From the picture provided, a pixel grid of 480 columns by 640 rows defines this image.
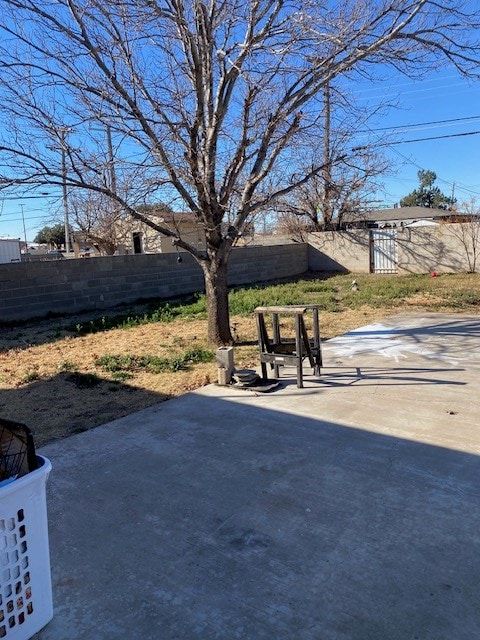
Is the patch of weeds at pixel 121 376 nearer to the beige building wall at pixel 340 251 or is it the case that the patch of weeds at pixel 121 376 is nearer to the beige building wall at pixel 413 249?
the beige building wall at pixel 413 249

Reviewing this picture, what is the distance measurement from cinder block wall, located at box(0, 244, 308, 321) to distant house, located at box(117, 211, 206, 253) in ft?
3.22

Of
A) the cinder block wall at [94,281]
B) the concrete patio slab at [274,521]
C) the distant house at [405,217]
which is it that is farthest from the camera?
the distant house at [405,217]

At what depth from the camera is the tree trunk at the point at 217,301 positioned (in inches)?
297

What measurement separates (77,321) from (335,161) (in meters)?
6.45

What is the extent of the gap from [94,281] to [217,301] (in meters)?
5.76

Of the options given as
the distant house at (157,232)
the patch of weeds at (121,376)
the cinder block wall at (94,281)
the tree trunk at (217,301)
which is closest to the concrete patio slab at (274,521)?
the patch of weeds at (121,376)

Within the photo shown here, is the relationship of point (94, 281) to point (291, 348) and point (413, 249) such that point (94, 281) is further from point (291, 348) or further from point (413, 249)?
point (413, 249)

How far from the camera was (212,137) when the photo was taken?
6781mm

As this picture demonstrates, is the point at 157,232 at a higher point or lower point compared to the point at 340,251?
higher

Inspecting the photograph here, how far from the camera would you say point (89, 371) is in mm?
6578

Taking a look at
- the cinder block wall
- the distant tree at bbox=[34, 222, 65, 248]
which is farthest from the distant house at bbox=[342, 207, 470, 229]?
the distant tree at bbox=[34, 222, 65, 248]

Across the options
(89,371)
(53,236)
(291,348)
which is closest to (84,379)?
(89,371)

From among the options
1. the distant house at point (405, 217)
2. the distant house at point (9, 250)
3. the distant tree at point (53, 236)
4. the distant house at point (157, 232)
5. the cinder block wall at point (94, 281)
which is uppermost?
the distant tree at point (53, 236)

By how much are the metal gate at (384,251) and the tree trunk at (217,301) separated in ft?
43.6
